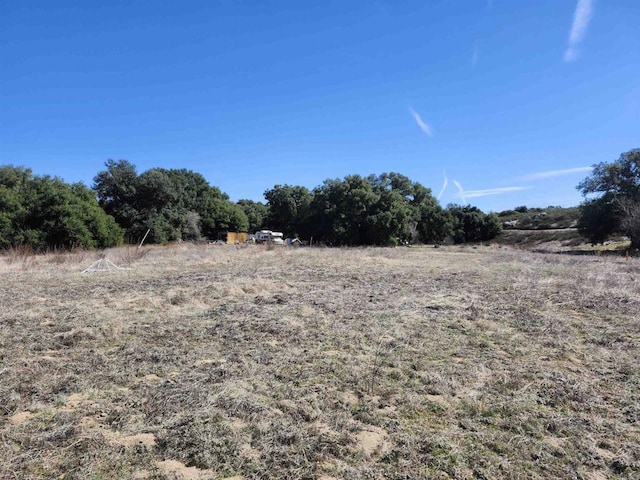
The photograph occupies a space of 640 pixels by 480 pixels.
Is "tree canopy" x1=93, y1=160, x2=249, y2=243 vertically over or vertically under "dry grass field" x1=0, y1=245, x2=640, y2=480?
over

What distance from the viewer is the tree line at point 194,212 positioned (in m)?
20.3

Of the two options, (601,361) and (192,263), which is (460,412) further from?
(192,263)

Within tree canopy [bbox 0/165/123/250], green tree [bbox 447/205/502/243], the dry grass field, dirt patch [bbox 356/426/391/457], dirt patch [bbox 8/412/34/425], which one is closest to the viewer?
the dry grass field

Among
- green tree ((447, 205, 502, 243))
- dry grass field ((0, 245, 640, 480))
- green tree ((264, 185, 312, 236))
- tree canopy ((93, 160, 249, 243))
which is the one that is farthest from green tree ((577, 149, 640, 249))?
tree canopy ((93, 160, 249, 243))

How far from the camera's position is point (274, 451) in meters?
2.29

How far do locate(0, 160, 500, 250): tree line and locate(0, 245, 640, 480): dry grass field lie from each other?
56.0ft

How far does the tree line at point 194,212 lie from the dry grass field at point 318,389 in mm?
17058

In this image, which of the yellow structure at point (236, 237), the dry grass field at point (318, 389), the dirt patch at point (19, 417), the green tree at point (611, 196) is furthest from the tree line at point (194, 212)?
the dirt patch at point (19, 417)

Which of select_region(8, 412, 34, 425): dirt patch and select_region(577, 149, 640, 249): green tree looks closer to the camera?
select_region(8, 412, 34, 425): dirt patch

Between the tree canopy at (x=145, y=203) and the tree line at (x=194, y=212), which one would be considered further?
the tree canopy at (x=145, y=203)

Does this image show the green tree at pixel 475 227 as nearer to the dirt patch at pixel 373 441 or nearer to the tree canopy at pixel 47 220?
the tree canopy at pixel 47 220

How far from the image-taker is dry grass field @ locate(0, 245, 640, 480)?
221cm

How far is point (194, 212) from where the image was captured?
35.8 meters

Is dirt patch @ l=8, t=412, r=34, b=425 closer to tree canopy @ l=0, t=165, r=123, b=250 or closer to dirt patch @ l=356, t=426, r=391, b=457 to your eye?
dirt patch @ l=356, t=426, r=391, b=457
